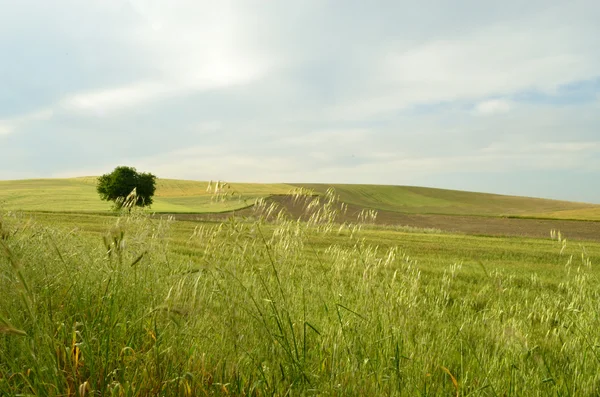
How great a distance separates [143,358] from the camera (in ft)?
8.70

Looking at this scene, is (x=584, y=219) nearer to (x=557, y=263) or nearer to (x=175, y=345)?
(x=557, y=263)

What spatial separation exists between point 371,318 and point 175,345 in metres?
1.39

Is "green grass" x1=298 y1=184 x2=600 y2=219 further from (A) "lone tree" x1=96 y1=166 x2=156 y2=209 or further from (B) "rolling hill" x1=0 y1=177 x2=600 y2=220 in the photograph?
(A) "lone tree" x1=96 y1=166 x2=156 y2=209

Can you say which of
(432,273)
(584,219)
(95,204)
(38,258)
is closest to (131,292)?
(38,258)

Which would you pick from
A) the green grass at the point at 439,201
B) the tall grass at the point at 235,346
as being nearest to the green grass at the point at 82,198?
the green grass at the point at 439,201

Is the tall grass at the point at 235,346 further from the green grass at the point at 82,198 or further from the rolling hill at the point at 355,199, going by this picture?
the rolling hill at the point at 355,199

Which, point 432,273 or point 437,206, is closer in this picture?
point 432,273

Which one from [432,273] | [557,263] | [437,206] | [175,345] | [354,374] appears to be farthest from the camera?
[437,206]

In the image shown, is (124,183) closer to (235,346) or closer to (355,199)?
(355,199)

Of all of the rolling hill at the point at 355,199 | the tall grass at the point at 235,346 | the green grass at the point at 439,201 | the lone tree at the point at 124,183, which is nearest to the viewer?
the tall grass at the point at 235,346

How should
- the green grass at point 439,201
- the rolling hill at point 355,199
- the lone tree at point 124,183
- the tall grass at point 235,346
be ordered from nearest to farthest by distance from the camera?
the tall grass at point 235,346 → the lone tree at point 124,183 → the rolling hill at point 355,199 → the green grass at point 439,201

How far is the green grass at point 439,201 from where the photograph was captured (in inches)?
2554

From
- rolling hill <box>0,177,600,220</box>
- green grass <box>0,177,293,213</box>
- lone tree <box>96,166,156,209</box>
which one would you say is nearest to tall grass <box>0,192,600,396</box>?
green grass <box>0,177,293,213</box>

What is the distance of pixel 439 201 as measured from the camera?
73.4 metres
